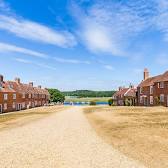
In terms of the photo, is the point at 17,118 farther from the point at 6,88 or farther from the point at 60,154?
the point at 6,88

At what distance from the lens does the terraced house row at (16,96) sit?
72.0 m

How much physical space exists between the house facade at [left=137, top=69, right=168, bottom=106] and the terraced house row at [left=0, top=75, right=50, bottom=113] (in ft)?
126

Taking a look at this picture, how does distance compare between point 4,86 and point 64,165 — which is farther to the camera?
point 4,86

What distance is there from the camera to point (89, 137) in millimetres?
21203

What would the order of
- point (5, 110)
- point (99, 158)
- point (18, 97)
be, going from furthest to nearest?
1. point (18, 97)
2. point (5, 110)
3. point (99, 158)

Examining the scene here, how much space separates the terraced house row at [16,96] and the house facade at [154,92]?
38261mm

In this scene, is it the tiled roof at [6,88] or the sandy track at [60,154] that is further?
the tiled roof at [6,88]

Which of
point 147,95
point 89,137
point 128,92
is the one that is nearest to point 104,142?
point 89,137

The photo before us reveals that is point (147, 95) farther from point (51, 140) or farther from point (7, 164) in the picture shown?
point (7, 164)

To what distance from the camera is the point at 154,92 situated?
67875mm

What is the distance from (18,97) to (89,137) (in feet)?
215

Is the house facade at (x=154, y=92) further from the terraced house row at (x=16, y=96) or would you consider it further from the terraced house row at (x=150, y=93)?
the terraced house row at (x=16, y=96)

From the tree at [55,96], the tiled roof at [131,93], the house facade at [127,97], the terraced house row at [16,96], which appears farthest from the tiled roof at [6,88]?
the tree at [55,96]

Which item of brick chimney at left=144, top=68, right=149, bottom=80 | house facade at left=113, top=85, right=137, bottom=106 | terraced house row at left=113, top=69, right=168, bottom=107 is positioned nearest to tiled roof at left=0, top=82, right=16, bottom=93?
house facade at left=113, top=85, right=137, bottom=106
